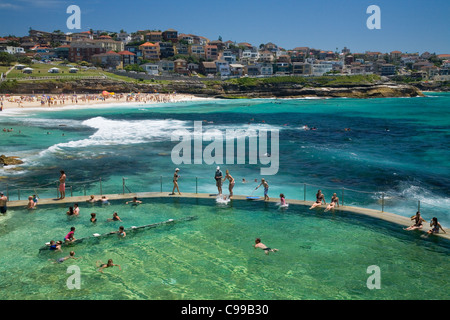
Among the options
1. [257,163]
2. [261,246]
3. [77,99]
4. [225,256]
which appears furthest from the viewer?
[77,99]

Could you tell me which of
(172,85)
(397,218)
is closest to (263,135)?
(397,218)

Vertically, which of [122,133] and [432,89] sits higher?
[432,89]

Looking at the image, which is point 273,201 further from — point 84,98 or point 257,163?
point 84,98

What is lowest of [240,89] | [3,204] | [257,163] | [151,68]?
[257,163]

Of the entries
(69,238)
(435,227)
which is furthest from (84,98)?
(435,227)

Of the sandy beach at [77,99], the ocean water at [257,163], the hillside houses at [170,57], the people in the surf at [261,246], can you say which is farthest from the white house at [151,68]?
the people in the surf at [261,246]

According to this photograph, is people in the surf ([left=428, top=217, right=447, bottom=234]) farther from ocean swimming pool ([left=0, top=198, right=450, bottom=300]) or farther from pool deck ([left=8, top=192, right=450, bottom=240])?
ocean swimming pool ([left=0, top=198, right=450, bottom=300])

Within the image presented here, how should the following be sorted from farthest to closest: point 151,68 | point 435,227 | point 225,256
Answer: point 151,68 → point 435,227 → point 225,256

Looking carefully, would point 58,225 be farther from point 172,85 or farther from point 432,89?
point 432,89

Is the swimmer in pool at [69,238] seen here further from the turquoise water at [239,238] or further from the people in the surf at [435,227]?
the people in the surf at [435,227]
